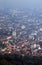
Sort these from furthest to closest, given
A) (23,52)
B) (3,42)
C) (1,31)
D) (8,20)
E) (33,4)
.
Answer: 1. (33,4)
2. (8,20)
3. (1,31)
4. (3,42)
5. (23,52)

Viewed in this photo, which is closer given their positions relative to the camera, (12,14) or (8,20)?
(8,20)

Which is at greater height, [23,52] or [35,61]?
[23,52]

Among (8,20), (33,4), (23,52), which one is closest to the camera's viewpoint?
(23,52)

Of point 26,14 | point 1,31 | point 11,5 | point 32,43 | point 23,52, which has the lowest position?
point 23,52

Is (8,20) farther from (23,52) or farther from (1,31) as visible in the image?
(23,52)

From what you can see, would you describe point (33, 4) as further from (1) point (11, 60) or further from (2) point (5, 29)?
(1) point (11, 60)

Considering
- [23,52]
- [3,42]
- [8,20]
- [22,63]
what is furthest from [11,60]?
[8,20]

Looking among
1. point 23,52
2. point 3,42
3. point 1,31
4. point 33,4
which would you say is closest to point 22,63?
point 23,52
